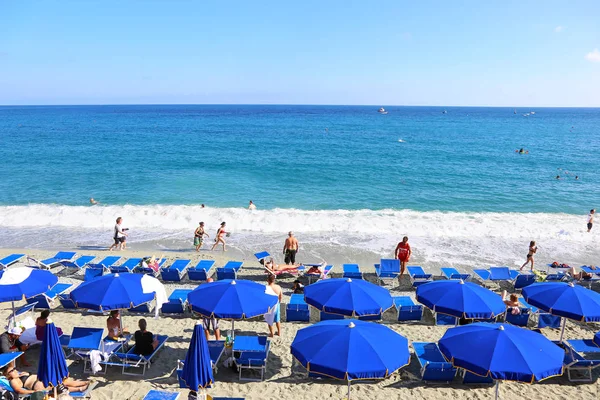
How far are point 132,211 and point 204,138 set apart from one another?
37129mm

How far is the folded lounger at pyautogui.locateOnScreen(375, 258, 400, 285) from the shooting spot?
13.4m

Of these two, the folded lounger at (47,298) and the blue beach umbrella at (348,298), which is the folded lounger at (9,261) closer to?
the folded lounger at (47,298)

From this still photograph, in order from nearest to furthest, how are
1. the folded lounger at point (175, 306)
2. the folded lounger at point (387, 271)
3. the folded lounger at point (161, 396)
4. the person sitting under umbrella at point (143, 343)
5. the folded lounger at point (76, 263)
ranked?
1. the folded lounger at point (161, 396)
2. the person sitting under umbrella at point (143, 343)
3. the folded lounger at point (175, 306)
4. the folded lounger at point (387, 271)
5. the folded lounger at point (76, 263)

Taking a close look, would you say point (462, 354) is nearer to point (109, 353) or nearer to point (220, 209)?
point (109, 353)

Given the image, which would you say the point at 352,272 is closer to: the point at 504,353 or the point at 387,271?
the point at 387,271

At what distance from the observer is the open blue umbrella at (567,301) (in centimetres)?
831

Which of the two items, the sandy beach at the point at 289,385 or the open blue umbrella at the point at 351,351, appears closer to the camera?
the open blue umbrella at the point at 351,351

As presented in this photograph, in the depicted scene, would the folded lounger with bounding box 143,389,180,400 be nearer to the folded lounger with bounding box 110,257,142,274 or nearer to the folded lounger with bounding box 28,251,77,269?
the folded lounger with bounding box 110,257,142,274

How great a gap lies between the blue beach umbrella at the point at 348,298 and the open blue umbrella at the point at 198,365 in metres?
2.79

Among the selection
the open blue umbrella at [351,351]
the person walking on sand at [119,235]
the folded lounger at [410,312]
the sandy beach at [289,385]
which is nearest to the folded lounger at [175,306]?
the sandy beach at [289,385]

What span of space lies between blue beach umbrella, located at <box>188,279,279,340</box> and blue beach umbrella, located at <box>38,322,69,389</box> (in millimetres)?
2349

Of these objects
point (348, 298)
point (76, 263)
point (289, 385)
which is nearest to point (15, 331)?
point (76, 263)

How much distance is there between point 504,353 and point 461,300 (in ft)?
7.62

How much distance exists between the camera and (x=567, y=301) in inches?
337
